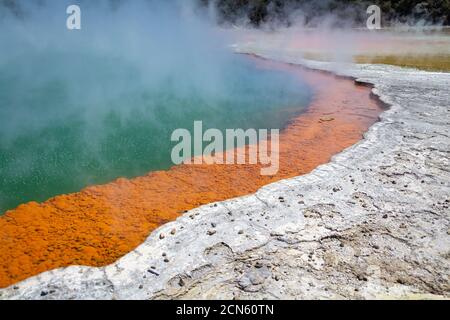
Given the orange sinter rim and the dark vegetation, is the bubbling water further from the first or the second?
the dark vegetation

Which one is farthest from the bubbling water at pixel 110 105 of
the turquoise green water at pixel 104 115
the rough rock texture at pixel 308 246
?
the rough rock texture at pixel 308 246

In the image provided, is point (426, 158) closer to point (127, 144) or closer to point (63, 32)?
point (127, 144)

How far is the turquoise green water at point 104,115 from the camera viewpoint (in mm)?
5578

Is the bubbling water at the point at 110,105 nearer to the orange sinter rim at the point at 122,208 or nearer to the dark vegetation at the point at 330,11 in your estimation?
the orange sinter rim at the point at 122,208

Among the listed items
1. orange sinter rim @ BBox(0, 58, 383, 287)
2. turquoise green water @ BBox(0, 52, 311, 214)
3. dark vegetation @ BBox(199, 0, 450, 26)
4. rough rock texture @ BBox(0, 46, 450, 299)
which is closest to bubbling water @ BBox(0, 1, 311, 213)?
turquoise green water @ BBox(0, 52, 311, 214)

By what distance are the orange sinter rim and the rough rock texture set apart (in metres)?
0.42

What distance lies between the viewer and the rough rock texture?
2.88 m

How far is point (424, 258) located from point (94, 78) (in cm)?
1098

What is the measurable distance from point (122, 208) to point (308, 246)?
2249 millimetres

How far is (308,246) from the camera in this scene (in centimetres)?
336

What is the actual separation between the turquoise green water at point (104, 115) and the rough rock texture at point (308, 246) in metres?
2.15

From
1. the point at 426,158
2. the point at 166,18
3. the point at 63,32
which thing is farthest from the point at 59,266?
the point at 166,18

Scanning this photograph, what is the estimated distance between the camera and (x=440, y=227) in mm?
3559

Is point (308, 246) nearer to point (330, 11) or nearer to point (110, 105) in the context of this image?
point (110, 105)
